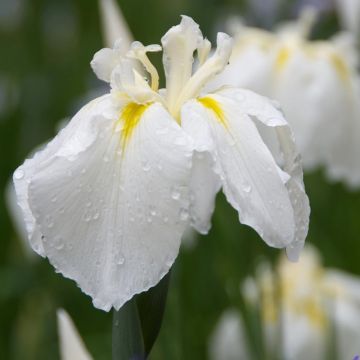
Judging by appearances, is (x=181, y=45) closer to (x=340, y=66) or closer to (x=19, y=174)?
(x=19, y=174)

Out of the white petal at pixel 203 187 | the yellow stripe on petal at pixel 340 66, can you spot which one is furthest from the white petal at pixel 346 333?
the white petal at pixel 203 187

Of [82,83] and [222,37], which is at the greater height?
[222,37]

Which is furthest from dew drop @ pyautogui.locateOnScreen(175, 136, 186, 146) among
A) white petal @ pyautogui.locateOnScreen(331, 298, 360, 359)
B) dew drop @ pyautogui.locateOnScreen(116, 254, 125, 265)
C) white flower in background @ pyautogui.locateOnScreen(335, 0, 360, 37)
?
white flower in background @ pyautogui.locateOnScreen(335, 0, 360, 37)

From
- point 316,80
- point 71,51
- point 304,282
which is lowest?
point 71,51

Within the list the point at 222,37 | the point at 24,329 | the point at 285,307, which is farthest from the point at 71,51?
the point at 222,37

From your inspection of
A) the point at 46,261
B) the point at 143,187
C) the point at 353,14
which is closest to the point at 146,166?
the point at 143,187

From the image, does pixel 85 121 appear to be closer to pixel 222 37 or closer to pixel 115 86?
pixel 115 86

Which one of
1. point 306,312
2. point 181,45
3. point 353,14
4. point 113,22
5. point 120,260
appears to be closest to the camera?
point 120,260

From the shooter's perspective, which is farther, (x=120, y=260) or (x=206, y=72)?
(x=206, y=72)
